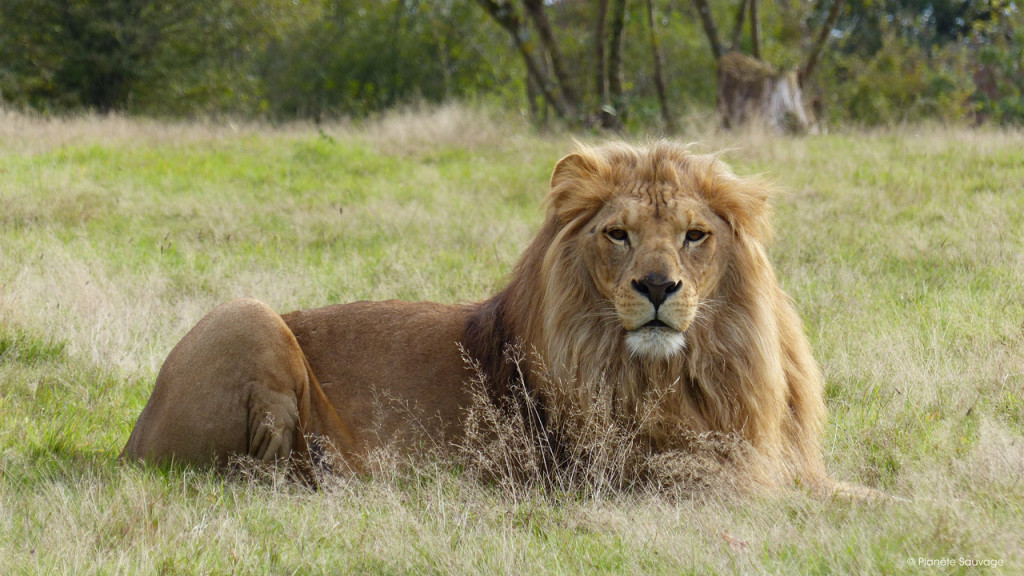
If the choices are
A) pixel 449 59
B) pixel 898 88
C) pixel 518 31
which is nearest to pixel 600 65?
pixel 518 31

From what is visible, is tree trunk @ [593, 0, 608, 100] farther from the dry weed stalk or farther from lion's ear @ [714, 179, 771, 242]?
the dry weed stalk

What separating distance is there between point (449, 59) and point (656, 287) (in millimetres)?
22116

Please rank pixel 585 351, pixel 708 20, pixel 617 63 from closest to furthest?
1. pixel 585 351
2. pixel 617 63
3. pixel 708 20

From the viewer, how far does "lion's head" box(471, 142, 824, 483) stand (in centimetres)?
397

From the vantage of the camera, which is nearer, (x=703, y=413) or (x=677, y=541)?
(x=677, y=541)

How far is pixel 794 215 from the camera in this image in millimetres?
9547

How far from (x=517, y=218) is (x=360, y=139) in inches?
222

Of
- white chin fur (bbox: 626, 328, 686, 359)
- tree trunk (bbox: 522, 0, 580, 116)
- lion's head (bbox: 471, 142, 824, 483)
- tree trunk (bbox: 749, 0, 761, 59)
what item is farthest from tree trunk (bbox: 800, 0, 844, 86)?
white chin fur (bbox: 626, 328, 686, 359)

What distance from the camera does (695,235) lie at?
3996mm

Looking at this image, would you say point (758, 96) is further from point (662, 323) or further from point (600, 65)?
point (662, 323)

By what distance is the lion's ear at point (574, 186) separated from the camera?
165 inches

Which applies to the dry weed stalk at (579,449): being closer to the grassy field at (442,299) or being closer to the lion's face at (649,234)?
the grassy field at (442,299)

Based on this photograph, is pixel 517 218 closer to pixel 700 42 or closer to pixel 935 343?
pixel 935 343

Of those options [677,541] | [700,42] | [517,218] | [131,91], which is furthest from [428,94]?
[677,541]
